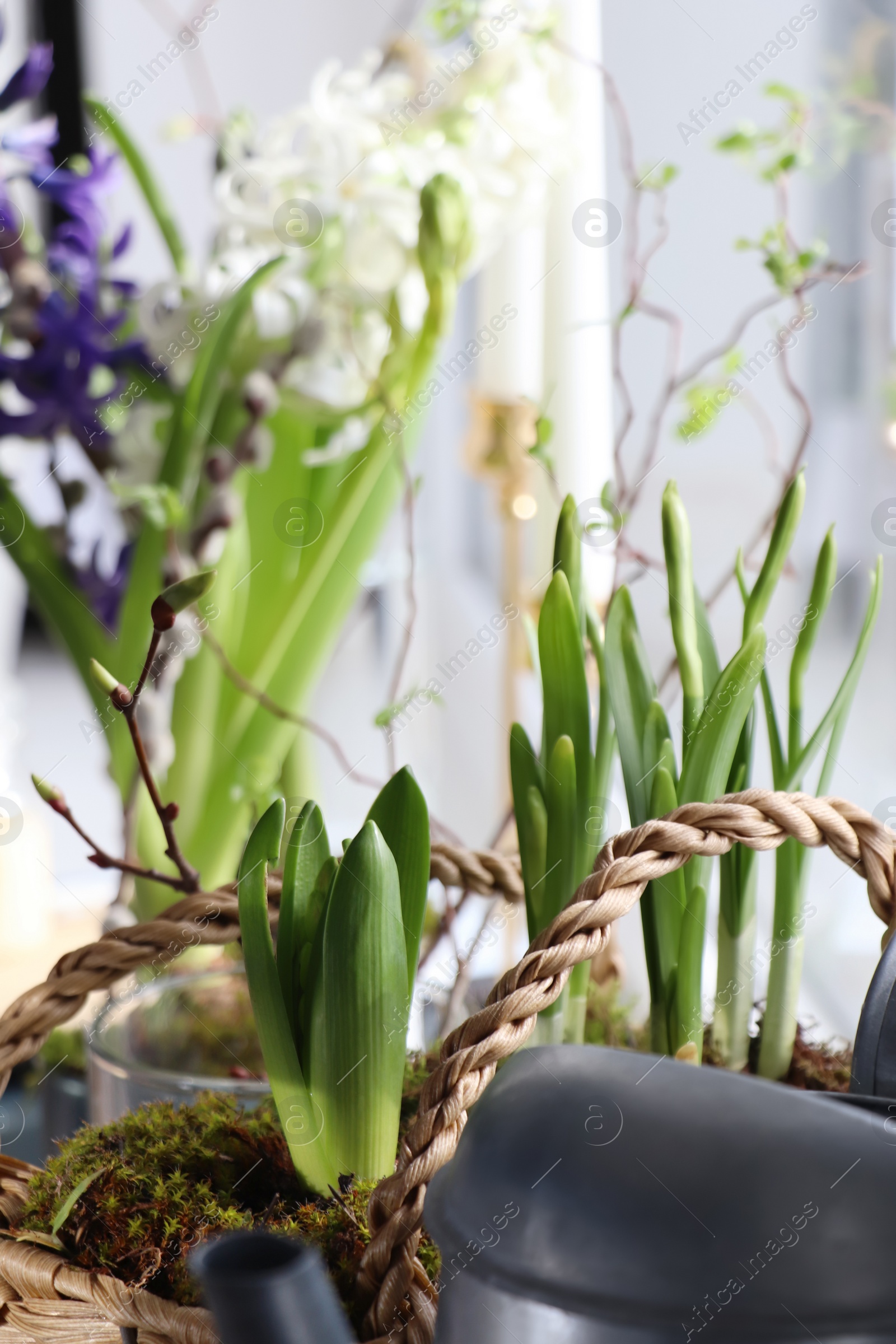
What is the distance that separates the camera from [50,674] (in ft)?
8.70

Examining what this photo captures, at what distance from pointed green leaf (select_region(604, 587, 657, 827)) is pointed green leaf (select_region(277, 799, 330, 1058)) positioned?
0.39 feet

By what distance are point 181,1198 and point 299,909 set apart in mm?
94

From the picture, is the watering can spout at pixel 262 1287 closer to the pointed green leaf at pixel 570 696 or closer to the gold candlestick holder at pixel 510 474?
the pointed green leaf at pixel 570 696

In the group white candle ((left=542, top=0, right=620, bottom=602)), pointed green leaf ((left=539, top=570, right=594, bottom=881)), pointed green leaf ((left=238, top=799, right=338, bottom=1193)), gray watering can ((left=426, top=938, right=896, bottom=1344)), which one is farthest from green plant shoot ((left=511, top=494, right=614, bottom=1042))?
white candle ((left=542, top=0, right=620, bottom=602))

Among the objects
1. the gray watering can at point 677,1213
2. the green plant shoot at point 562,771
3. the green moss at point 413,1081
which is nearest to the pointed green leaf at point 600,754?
the green plant shoot at point 562,771

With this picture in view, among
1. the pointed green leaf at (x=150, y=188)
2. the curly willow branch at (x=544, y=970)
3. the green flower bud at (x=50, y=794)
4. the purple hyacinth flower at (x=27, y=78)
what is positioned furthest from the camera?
the pointed green leaf at (x=150, y=188)

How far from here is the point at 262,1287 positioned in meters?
0.17

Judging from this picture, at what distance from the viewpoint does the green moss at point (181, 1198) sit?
307 millimetres

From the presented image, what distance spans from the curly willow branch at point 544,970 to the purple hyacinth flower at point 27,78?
0.52m

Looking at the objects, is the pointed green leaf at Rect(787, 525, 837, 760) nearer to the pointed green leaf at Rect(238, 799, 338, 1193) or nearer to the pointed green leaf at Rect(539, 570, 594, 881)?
the pointed green leaf at Rect(539, 570, 594, 881)

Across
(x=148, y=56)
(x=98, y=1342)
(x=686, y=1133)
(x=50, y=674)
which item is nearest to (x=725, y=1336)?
(x=686, y=1133)

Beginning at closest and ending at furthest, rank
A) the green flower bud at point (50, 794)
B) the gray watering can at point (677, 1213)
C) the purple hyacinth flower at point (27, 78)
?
the gray watering can at point (677, 1213) < the green flower bud at point (50, 794) < the purple hyacinth flower at point (27, 78)

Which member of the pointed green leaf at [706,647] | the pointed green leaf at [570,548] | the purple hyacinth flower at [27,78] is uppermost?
the purple hyacinth flower at [27,78]

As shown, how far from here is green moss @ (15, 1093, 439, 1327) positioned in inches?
12.1
